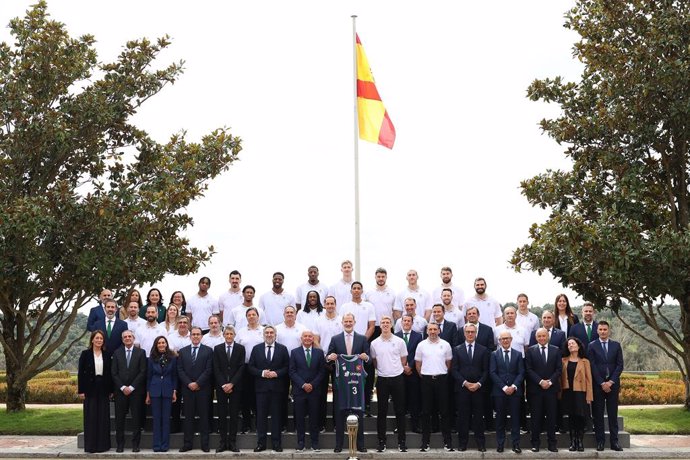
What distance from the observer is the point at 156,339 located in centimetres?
1571

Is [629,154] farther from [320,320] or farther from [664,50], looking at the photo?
[320,320]

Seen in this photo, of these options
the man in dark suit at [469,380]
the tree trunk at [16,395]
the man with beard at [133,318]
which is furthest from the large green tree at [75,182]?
the man in dark suit at [469,380]

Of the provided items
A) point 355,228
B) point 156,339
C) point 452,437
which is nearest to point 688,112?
point 355,228

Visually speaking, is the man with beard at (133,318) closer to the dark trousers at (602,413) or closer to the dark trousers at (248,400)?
the dark trousers at (248,400)

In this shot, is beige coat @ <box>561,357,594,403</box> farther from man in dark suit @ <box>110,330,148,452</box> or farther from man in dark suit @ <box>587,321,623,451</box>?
man in dark suit @ <box>110,330,148,452</box>

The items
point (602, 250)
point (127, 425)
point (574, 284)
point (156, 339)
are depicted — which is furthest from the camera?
point (574, 284)

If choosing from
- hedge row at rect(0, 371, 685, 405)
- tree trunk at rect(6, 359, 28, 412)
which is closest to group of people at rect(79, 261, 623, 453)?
tree trunk at rect(6, 359, 28, 412)

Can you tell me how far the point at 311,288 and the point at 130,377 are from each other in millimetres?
3566

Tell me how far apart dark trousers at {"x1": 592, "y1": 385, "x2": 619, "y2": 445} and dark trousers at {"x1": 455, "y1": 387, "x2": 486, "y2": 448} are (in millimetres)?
2062

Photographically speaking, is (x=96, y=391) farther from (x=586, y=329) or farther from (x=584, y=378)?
(x=586, y=329)

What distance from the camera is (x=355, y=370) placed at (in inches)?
603

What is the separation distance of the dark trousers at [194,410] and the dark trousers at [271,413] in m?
0.90

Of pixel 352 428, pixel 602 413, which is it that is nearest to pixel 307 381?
pixel 352 428

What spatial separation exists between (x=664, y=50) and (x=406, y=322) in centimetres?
953
